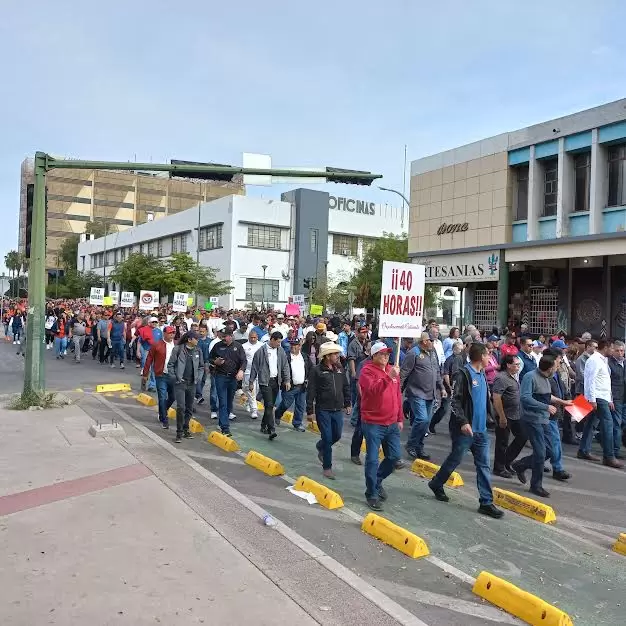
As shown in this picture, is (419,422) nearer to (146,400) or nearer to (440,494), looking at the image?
(440,494)

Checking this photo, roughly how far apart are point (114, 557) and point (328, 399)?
343 cm

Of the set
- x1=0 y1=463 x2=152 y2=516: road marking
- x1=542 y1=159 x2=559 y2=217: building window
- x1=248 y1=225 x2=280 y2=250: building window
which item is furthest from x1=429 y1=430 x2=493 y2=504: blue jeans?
x1=248 y1=225 x2=280 y2=250: building window

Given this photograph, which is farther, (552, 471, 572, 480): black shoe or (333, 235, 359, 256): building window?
(333, 235, 359, 256): building window

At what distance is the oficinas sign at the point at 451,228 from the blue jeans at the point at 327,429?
57.9ft

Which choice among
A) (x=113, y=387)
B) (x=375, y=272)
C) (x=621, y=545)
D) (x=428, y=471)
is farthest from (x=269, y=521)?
(x=375, y=272)

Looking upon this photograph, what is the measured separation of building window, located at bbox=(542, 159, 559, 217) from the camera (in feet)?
71.2

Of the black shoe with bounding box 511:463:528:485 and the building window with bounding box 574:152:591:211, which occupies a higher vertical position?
the building window with bounding box 574:152:591:211

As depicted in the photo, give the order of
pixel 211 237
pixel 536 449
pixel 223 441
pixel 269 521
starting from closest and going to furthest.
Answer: pixel 269 521 → pixel 536 449 → pixel 223 441 → pixel 211 237

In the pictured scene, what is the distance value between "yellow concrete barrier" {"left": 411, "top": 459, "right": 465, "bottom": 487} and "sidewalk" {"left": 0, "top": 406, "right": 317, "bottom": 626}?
10.7ft

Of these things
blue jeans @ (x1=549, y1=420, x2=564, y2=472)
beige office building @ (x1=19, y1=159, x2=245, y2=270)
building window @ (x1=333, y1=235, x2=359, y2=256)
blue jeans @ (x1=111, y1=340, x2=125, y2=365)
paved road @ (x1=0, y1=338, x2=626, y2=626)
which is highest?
beige office building @ (x1=19, y1=159, x2=245, y2=270)

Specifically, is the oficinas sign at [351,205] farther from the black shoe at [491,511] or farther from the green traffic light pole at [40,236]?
the black shoe at [491,511]

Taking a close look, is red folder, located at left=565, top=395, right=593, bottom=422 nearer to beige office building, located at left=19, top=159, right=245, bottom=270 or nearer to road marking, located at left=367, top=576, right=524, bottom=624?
road marking, located at left=367, top=576, right=524, bottom=624

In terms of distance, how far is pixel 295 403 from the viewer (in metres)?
11.2

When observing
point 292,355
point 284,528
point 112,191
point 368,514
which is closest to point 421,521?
point 368,514
